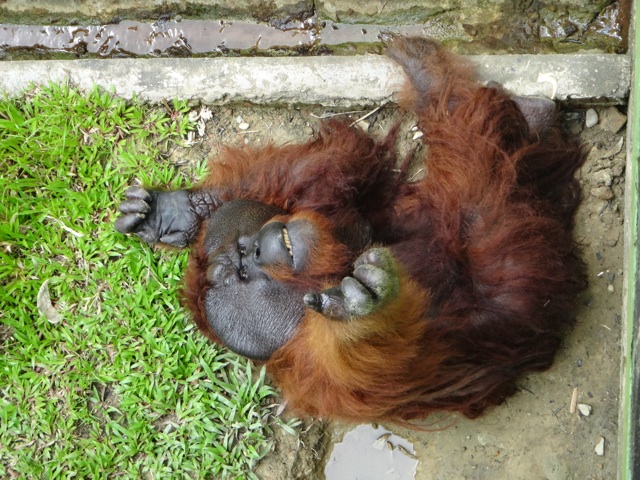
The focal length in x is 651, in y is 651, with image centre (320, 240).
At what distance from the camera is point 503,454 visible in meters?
2.83

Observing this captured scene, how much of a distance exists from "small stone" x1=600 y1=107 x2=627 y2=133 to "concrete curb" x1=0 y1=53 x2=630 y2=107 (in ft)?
0.18

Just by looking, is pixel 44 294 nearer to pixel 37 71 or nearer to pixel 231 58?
pixel 37 71

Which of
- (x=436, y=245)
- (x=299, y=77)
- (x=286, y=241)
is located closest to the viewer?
(x=286, y=241)

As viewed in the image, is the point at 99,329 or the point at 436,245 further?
the point at 99,329

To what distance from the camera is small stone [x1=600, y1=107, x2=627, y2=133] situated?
2797 mm

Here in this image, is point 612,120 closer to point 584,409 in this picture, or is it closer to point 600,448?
point 584,409

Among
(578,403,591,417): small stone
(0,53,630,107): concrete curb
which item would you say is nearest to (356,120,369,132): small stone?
(0,53,630,107): concrete curb

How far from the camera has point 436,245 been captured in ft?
8.18

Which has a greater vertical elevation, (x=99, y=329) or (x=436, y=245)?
(x=436, y=245)

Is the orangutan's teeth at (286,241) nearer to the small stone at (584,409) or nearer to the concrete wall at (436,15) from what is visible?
the concrete wall at (436,15)

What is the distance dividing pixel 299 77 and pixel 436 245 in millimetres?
1028

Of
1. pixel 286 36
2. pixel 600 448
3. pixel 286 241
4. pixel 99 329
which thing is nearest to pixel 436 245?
pixel 286 241

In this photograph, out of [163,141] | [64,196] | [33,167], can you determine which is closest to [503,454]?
[163,141]

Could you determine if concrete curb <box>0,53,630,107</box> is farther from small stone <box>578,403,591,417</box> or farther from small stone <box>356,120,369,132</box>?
small stone <box>578,403,591,417</box>
